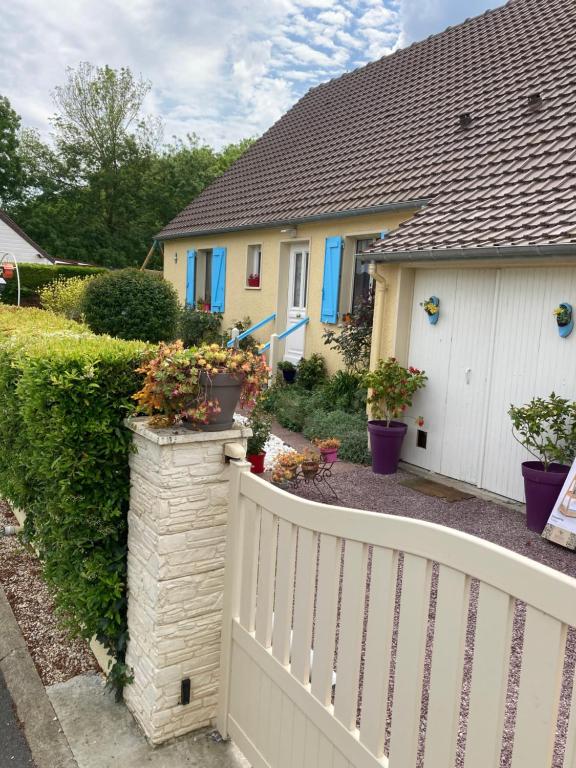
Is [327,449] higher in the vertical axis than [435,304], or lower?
lower

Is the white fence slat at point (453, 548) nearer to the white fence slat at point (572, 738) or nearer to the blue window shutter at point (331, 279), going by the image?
the white fence slat at point (572, 738)

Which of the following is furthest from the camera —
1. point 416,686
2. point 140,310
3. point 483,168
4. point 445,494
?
point 140,310

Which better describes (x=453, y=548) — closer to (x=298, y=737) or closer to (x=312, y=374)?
(x=298, y=737)

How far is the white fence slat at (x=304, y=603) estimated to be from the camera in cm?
210

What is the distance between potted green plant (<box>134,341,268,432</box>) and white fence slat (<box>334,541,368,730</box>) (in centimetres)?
97

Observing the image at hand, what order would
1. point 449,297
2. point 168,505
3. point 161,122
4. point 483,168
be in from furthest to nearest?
point 161,122 < point 483,168 < point 449,297 < point 168,505

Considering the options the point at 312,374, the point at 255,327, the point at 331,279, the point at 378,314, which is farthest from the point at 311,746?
the point at 255,327

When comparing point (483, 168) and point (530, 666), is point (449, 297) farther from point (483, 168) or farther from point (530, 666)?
point (530, 666)

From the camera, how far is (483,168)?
7527mm

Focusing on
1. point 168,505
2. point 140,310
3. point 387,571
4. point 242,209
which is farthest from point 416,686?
point 242,209

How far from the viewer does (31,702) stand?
2.93 m

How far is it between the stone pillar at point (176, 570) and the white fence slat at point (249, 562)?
0.70 ft

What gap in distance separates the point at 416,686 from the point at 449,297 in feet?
18.3

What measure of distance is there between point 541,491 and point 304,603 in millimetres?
3774
